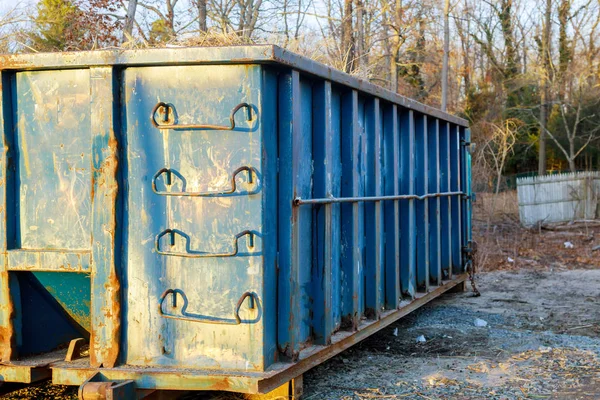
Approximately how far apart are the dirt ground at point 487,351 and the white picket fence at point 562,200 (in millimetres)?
10138

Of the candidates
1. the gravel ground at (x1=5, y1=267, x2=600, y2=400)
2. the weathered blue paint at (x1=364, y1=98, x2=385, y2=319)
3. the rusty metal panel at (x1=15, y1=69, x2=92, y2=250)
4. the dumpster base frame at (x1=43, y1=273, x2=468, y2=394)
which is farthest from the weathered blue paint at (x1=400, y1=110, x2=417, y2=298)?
the rusty metal panel at (x1=15, y1=69, x2=92, y2=250)

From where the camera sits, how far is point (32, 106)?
4.30m

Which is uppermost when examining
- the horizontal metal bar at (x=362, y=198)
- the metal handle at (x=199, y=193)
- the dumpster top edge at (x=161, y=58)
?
the dumpster top edge at (x=161, y=58)

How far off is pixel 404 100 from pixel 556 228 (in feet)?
45.5

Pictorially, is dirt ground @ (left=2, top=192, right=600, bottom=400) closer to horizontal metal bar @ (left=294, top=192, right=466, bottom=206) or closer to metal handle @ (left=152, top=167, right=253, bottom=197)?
horizontal metal bar @ (left=294, top=192, right=466, bottom=206)

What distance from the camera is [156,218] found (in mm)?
4066

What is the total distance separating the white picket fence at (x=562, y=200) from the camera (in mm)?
20812

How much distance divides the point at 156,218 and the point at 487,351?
3.64 meters

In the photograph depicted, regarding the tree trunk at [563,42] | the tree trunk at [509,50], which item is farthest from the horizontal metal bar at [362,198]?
the tree trunk at [509,50]

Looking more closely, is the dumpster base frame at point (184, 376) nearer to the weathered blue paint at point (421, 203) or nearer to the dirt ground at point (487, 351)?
the dirt ground at point (487, 351)

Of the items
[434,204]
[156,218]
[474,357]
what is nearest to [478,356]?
[474,357]

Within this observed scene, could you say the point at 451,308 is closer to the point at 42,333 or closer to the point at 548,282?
the point at 548,282

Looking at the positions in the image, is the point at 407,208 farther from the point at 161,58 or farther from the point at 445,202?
the point at 161,58

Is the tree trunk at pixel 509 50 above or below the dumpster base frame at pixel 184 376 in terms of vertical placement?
above
